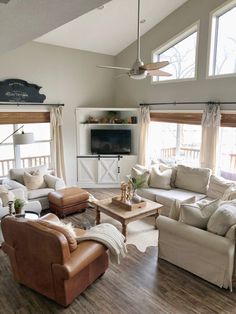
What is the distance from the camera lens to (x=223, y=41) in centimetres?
562

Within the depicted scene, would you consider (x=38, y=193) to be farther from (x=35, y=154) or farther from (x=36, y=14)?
(x=36, y=14)

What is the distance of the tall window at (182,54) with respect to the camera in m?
6.18

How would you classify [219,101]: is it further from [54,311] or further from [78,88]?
[54,311]

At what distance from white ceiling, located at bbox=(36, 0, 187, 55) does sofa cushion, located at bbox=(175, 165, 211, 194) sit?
3.65 meters

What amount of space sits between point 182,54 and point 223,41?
1.10 m

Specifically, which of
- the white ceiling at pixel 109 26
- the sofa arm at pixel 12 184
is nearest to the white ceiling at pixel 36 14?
the sofa arm at pixel 12 184

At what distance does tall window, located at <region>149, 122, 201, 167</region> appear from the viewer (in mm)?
6551

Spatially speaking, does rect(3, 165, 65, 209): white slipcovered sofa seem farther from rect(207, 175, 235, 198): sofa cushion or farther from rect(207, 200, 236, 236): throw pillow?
rect(207, 200, 236, 236): throw pillow

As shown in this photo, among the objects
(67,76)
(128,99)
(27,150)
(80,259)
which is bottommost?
(80,259)

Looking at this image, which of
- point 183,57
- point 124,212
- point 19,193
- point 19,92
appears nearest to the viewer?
point 124,212

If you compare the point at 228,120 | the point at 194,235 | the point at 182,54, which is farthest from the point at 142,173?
the point at 182,54

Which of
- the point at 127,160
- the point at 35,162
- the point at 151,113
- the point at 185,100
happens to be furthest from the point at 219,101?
the point at 35,162

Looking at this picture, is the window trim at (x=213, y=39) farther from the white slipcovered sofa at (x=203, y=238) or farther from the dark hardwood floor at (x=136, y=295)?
the dark hardwood floor at (x=136, y=295)

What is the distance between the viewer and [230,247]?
3281 mm
